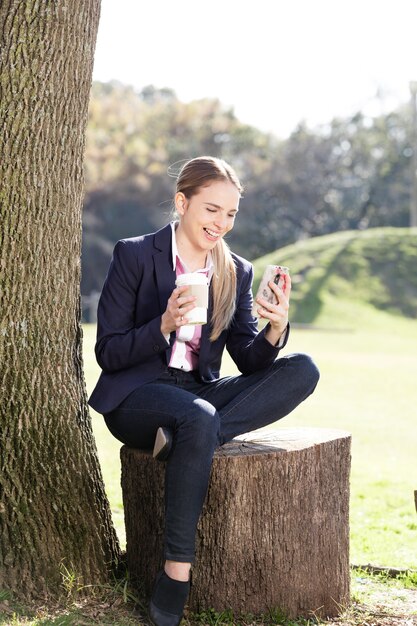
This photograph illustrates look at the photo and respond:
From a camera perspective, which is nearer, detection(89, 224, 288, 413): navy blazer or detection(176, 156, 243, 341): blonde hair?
detection(89, 224, 288, 413): navy blazer

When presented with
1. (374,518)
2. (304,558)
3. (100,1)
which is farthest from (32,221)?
(374,518)

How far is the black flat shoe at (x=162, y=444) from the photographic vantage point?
3.22 m

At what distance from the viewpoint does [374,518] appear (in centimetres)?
592

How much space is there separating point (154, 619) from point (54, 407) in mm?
820

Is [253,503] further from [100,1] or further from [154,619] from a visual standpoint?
[100,1]

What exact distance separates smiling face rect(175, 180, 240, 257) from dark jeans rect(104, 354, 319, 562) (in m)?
→ 0.51

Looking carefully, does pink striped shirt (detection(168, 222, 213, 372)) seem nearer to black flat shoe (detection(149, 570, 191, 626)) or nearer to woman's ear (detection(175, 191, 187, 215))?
woman's ear (detection(175, 191, 187, 215))

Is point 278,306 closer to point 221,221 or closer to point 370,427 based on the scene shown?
point 221,221

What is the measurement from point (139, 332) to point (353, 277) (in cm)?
2633

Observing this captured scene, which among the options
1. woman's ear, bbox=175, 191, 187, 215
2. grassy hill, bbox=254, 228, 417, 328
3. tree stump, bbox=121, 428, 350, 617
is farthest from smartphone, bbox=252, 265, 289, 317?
grassy hill, bbox=254, 228, 417, 328

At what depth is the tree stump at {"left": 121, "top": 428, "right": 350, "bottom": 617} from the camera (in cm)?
340

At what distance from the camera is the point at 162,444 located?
3.21 metres

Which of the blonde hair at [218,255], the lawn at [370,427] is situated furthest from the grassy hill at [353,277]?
the blonde hair at [218,255]

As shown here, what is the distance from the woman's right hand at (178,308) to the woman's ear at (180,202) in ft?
1.74
